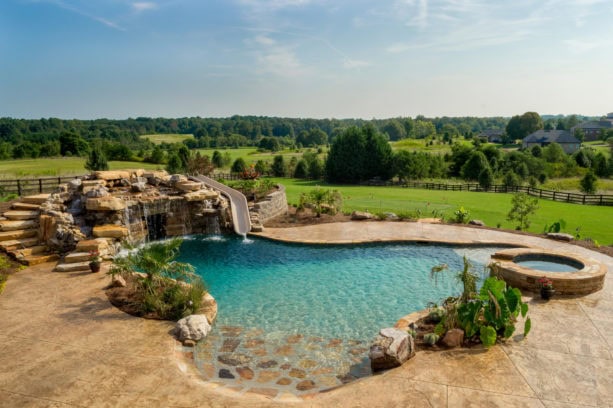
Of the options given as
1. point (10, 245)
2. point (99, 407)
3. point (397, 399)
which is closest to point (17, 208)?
point (10, 245)

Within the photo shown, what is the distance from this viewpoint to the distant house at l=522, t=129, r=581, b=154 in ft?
252

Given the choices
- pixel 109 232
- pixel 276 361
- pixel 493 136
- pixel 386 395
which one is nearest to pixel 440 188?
pixel 109 232

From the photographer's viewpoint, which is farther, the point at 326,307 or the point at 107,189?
the point at 107,189

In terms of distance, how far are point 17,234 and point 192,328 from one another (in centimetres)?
829

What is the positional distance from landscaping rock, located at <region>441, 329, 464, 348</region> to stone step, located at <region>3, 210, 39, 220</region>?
41.8 feet

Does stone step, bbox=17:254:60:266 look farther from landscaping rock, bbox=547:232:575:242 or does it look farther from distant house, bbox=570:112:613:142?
distant house, bbox=570:112:613:142

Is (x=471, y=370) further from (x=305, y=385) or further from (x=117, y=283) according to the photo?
(x=117, y=283)

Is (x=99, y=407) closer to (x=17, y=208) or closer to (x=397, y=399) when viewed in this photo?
(x=397, y=399)

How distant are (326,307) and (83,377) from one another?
4.62m

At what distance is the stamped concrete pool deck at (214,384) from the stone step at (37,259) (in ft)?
8.27

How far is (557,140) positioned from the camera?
251ft

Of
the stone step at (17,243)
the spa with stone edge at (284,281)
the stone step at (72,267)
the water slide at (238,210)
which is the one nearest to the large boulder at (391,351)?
the spa with stone edge at (284,281)

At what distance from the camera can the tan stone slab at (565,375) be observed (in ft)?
16.6

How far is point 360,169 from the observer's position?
4516cm
